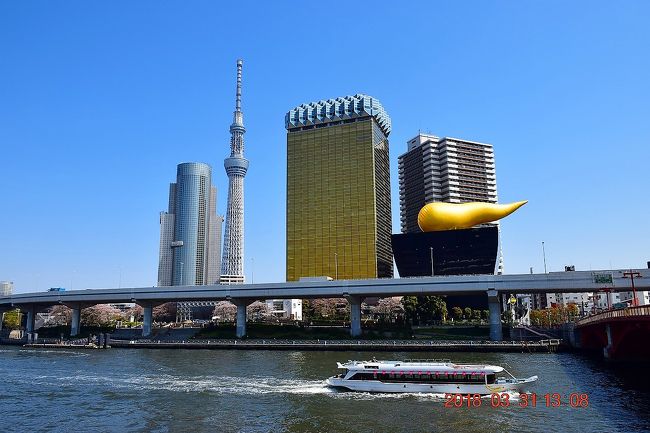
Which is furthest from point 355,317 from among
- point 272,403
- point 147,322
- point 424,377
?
point 272,403

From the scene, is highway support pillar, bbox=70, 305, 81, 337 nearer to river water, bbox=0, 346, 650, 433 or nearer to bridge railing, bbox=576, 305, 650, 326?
river water, bbox=0, 346, 650, 433

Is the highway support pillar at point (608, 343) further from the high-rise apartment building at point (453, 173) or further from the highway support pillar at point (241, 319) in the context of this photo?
the high-rise apartment building at point (453, 173)

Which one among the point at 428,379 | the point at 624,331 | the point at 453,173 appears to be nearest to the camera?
the point at 428,379

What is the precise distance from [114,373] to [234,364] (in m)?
13.7

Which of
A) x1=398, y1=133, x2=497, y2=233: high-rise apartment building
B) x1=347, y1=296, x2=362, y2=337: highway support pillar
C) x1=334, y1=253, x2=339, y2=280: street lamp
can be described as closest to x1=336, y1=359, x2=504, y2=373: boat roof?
x1=347, y1=296, x2=362, y2=337: highway support pillar

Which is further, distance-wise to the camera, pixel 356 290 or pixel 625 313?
pixel 356 290

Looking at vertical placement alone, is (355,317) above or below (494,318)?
above

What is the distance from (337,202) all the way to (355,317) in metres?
87.6

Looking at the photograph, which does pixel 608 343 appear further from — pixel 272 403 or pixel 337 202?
pixel 337 202

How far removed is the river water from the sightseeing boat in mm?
1194

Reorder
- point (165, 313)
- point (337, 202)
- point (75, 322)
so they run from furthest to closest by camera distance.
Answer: point (165, 313), point (337, 202), point (75, 322)

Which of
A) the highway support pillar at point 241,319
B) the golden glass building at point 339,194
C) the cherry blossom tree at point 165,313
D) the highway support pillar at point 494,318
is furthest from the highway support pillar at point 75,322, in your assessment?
the highway support pillar at point 494,318

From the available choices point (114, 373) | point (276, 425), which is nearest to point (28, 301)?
point (114, 373)

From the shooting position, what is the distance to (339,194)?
600 feet
